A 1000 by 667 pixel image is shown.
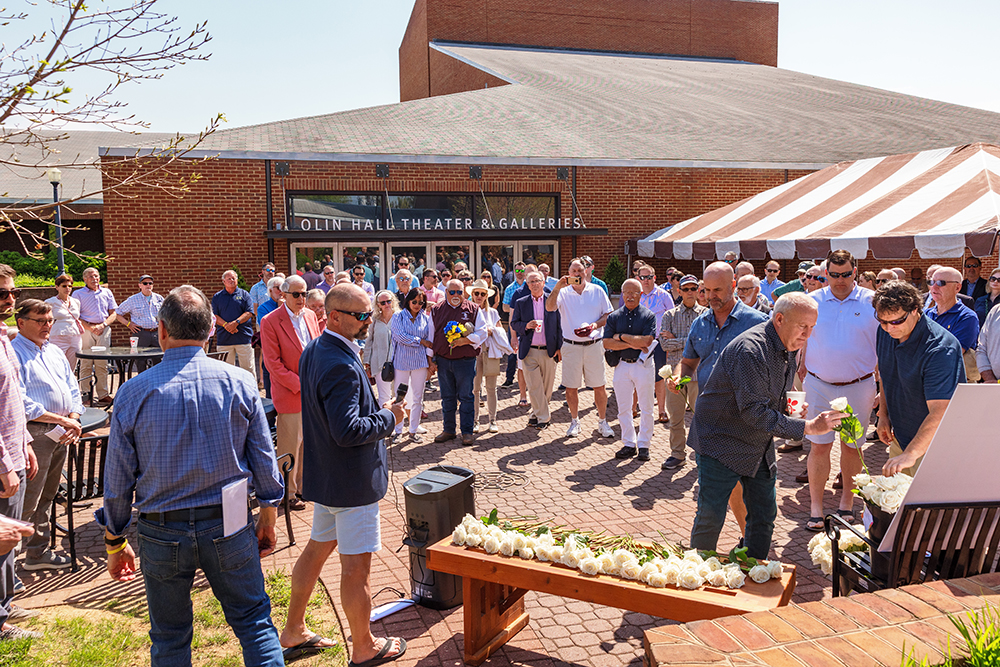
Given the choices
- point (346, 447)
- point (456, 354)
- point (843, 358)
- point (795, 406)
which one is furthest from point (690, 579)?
point (456, 354)

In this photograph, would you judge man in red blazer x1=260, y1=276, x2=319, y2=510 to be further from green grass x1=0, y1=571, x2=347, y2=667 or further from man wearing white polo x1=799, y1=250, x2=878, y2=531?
man wearing white polo x1=799, y1=250, x2=878, y2=531

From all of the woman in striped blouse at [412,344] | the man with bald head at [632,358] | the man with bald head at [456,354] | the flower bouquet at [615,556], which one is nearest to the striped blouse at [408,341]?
the woman in striped blouse at [412,344]

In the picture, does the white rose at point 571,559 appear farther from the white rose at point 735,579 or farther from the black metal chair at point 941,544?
the black metal chair at point 941,544

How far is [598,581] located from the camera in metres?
3.53

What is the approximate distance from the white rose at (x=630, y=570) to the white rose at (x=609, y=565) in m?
0.03

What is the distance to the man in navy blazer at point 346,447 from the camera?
360 cm

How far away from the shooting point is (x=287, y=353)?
6.31 m

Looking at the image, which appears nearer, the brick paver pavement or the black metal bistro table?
the brick paver pavement

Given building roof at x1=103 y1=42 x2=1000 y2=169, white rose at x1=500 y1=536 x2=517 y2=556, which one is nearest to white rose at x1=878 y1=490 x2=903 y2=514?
white rose at x1=500 y1=536 x2=517 y2=556

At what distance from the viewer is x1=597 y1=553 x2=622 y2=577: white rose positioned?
11.7ft

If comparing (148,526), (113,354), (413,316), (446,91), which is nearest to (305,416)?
(148,526)

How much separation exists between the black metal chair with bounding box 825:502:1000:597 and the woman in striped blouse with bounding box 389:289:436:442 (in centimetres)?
611

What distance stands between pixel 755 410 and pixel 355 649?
2.57 meters

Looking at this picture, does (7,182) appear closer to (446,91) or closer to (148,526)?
(446,91)
